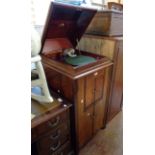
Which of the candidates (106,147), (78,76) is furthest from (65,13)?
(106,147)

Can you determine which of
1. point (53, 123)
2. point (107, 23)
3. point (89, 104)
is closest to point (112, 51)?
point (107, 23)

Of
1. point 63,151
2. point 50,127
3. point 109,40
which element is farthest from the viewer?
point 109,40

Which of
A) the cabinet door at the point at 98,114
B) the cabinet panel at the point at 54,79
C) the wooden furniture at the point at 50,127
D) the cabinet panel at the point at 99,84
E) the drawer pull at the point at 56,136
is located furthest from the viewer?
the cabinet door at the point at 98,114

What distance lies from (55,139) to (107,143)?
2.43 feet

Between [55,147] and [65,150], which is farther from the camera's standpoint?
[65,150]

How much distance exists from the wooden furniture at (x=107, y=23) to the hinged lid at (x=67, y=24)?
19cm

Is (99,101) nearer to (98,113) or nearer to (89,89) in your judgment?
(98,113)

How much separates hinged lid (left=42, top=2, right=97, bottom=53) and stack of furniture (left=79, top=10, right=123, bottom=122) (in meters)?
0.14

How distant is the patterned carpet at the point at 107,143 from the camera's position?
1667 millimetres

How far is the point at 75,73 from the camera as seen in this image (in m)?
1.25

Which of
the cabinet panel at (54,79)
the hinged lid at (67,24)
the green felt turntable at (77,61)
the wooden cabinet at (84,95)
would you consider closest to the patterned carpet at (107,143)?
the wooden cabinet at (84,95)

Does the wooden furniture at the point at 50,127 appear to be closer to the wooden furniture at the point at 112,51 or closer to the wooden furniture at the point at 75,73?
the wooden furniture at the point at 75,73
